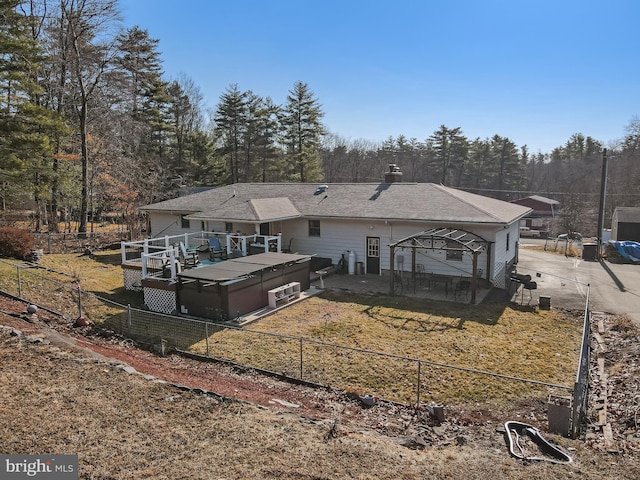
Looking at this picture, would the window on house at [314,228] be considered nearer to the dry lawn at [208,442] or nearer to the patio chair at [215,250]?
the patio chair at [215,250]

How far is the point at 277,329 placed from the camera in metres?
12.1

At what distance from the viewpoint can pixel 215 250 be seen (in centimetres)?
1812

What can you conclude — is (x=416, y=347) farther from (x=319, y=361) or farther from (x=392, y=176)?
(x=392, y=176)

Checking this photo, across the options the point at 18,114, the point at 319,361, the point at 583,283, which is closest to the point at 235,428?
the point at 319,361

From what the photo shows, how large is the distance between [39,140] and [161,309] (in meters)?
9.94

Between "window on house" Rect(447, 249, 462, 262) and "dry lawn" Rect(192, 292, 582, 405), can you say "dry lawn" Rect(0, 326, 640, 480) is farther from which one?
"window on house" Rect(447, 249, 462, 262)

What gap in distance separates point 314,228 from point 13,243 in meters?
12.9

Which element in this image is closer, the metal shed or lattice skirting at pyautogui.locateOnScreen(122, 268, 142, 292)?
the metal shed

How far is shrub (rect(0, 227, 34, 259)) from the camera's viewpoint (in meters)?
17.7

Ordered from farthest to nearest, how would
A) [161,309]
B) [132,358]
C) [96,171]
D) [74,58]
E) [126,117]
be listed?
[126,117] < [96,171] < [74,58] < [161,309] < [132,358]

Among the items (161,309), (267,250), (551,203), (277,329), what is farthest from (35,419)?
(551,203)

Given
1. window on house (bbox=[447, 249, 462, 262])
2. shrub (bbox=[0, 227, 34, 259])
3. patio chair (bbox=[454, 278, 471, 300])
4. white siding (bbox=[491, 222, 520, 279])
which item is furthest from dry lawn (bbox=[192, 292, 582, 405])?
shrub (bbox=[0, 227, 34, 259])

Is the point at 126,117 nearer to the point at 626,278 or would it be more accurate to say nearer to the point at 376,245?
the point at 376,245

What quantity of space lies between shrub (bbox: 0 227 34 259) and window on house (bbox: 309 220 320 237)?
12.3m
